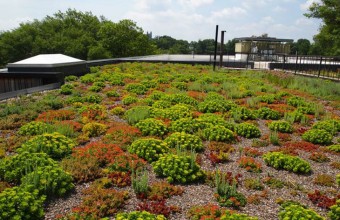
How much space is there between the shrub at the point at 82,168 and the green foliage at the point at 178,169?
3.97 feet

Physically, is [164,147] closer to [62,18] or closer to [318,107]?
[318,107]

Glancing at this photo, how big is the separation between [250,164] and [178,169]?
1785 mm

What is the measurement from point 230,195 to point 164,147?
7.15 feet

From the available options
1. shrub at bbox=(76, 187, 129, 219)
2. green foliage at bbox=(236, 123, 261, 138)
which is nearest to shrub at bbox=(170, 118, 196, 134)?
green foliage at bbox=(236, 123, 261, 138)

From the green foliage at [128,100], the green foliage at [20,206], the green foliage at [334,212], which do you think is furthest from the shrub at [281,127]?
the green foliage at [20,206]

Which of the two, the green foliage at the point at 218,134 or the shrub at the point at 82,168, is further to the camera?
the green foliage at the point at 218,134

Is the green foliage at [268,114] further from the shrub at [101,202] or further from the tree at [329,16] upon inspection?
the tree at [329,16]

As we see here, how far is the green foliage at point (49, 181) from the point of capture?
5.14 m

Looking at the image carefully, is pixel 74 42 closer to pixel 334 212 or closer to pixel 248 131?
pixel 248 131

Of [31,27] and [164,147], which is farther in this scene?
[31,27]

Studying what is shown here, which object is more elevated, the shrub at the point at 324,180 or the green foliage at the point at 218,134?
the green foliage at the point at 218,134

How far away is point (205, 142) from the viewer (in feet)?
27.1

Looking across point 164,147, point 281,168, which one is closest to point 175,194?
point 164,147

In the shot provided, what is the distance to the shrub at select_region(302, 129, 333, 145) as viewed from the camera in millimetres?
8453
